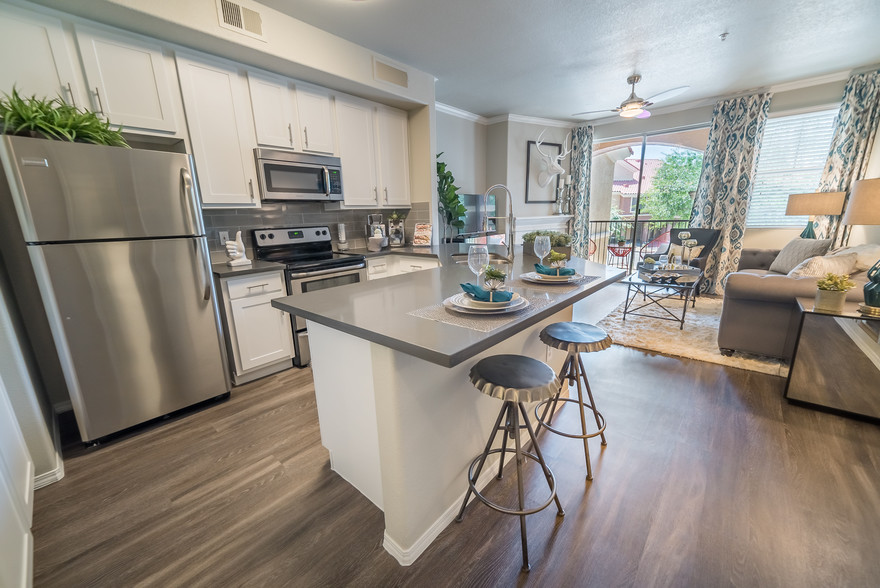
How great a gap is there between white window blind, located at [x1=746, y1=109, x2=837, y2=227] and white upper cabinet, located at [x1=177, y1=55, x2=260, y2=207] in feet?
19.6

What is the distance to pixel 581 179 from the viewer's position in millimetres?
5828

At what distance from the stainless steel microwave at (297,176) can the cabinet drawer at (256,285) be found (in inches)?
27.0

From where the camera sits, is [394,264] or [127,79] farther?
[394,264]

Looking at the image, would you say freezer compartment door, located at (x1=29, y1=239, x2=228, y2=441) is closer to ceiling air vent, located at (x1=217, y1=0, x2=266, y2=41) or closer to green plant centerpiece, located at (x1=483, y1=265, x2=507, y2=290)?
ceiling air vent, located at (x1=217, y1=0, x2=266, y2=41)

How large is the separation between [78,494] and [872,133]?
730cm

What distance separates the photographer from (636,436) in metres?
1.89

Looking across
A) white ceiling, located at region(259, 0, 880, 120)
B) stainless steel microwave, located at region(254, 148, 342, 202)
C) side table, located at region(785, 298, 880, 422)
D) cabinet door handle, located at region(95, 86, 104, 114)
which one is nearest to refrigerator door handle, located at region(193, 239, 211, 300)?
stainless steel microwave, located at region(254, 148, 342, 202)

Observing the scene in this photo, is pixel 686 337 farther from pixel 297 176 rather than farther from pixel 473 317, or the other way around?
pixel 297 176

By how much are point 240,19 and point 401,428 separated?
2.74 metres

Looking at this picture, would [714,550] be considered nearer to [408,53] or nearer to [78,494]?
[78,494]

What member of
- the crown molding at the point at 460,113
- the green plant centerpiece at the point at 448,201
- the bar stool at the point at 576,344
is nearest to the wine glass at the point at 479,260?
the bar stool at the point at 576,344

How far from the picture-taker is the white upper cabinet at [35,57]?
1.70m

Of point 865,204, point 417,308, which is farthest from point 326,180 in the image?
point 865,204

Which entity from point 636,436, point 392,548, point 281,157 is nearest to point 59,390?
point 281,157
